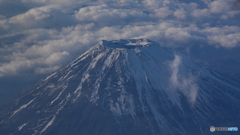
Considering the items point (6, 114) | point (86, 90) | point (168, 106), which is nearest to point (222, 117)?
point (168, 106)

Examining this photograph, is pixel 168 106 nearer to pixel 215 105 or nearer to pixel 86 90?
pixel 215 105

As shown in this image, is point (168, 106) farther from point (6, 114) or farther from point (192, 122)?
point (6, 114)

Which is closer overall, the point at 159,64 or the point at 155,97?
the point at 155,97

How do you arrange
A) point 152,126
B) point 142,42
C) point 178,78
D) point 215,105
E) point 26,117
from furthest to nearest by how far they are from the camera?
point 142,42
point 178,78
point 215,105
point 26,117
point 152,126

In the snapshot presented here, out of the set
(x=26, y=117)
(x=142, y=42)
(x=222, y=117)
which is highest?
(x=142, y=42)

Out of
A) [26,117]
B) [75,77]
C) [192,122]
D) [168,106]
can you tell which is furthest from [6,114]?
[192,122]

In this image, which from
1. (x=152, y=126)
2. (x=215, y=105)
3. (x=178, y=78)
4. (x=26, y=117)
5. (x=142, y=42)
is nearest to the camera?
(x=152, y=126)

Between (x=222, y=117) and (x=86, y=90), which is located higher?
(x=86, y=90)
